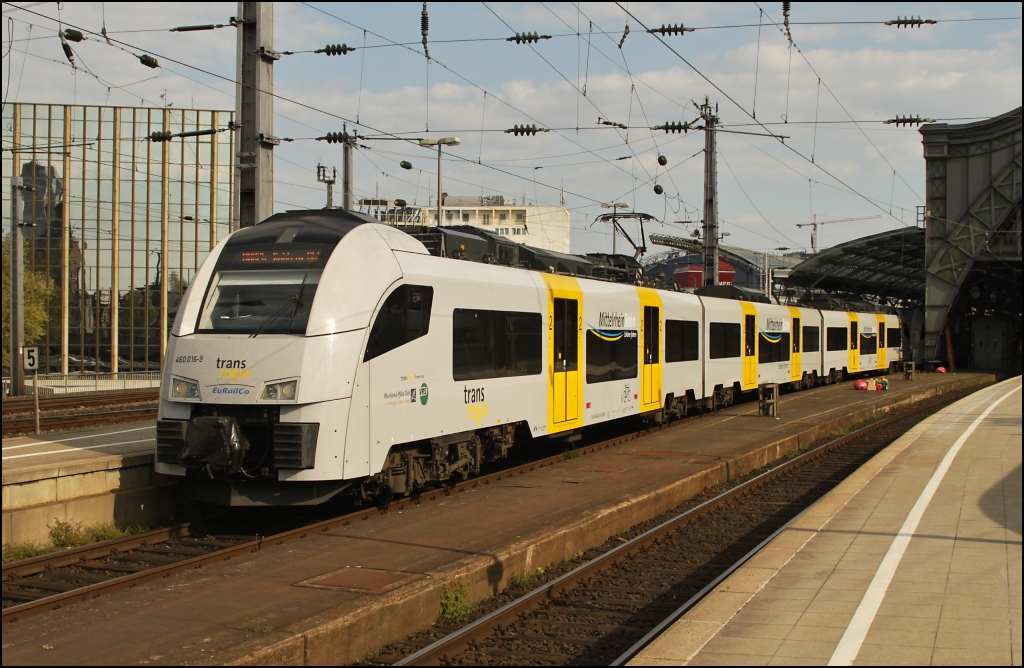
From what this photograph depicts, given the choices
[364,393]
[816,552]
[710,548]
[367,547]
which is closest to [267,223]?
[364,393]

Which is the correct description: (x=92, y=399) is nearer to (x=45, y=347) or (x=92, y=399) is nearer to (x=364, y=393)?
(x=364, y=393)

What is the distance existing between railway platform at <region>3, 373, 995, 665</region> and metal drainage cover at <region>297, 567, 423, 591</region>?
0.02m

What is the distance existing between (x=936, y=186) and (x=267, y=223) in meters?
45.2

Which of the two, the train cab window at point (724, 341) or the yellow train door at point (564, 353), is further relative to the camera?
the train cab window at point (724, 341)

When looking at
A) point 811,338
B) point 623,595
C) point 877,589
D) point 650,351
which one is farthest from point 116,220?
point 877,589

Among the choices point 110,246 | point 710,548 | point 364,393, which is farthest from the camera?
point 110,246

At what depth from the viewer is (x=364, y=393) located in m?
10.2

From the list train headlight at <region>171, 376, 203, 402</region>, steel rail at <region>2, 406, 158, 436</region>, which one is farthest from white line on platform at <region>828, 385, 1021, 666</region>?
steel rail at <region>2, 406, 158, 436</region>

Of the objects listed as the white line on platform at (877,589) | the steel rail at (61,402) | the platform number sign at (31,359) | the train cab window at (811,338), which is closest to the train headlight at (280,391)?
the white line on platform at (877,589)

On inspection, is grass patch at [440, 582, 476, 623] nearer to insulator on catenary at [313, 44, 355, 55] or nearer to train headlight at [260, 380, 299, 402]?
train headlight at [260, 380, 299, 402]

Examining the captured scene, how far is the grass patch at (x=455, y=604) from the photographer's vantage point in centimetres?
783

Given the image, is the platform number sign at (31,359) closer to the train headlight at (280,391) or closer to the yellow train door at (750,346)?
the train headlight at (280,391)

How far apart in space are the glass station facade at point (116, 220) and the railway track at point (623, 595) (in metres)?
42.7

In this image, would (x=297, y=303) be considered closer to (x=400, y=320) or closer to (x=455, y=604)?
(x=400, y=320)
